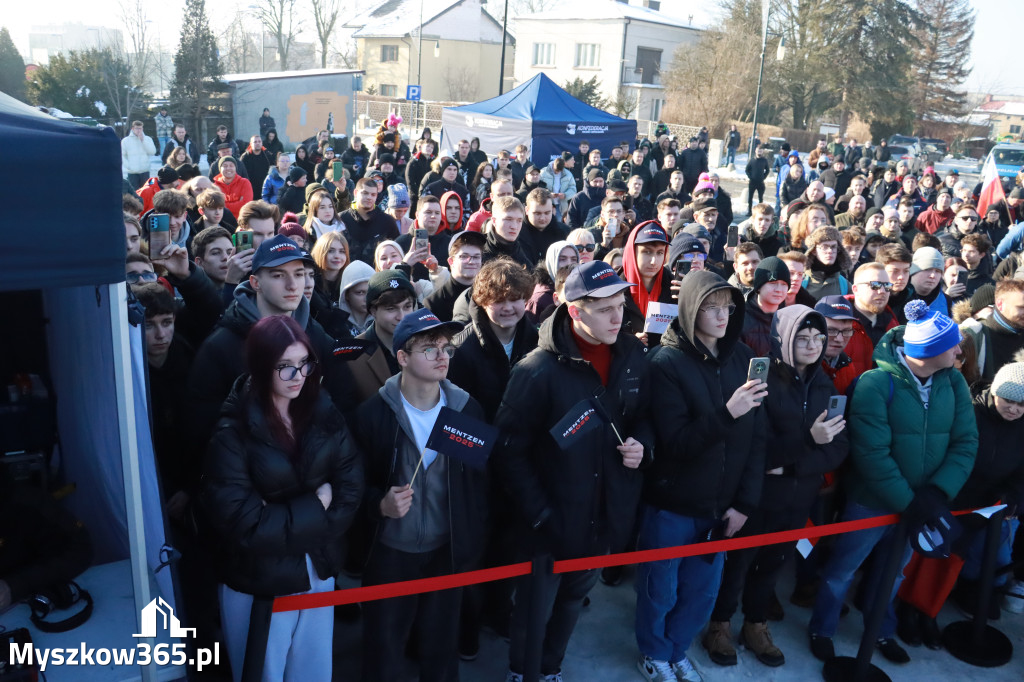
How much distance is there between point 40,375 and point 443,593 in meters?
2.48

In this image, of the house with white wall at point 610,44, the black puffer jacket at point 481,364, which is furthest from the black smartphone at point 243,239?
the house with white wall at point 610,44

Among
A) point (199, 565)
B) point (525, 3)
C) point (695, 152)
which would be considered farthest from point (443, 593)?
point (525, 3)

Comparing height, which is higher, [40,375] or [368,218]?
[368,218]

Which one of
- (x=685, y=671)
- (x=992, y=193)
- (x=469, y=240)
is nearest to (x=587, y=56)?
(x=992, y=193)

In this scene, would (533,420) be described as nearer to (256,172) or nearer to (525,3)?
(256,172)

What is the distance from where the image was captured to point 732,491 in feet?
11.7

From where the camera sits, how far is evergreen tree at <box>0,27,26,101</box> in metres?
30.7

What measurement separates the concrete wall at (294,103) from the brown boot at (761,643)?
28.8m

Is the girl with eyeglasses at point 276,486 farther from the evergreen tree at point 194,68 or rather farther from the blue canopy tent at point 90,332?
the evergreen tree at point 194,68

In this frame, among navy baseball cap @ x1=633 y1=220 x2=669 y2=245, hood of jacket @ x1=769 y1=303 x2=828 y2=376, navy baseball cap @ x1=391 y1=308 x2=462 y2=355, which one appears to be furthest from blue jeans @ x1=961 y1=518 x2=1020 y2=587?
navy baseball cap @ x1=391 y1=308 x2=462 y2=355

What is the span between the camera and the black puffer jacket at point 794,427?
11.9 feet

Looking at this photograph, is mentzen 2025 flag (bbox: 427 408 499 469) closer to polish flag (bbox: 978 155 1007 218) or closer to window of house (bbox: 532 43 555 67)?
polish flag (bbox: 978 155 1007 218)

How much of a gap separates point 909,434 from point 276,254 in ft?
10.3

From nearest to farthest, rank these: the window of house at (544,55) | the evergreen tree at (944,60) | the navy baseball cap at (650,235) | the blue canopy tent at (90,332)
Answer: the blue canopy tent at (90,332)
the navy baseball cap at (650,235)
the evergreen tree at (944,60)
the window of house at (544,55)
